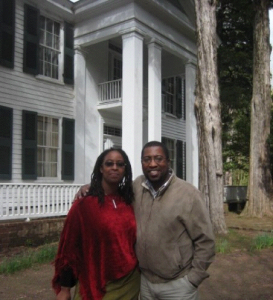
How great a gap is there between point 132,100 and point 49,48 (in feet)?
9.65

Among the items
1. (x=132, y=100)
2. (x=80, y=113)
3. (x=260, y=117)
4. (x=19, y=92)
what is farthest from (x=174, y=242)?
→ (x=260, y=117)

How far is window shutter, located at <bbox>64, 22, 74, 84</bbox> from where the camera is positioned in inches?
491

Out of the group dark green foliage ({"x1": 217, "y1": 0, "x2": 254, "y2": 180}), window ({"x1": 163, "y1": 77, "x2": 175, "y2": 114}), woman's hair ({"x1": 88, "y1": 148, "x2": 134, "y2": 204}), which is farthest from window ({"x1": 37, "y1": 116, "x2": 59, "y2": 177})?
woman's hair ({"x1": 88, "y1": 148, "x2": 134, "y2": 204})

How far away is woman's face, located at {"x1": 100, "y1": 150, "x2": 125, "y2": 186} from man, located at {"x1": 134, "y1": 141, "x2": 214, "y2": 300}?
22cm

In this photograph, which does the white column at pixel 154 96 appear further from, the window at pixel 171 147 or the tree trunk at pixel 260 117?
the tree trunk at pixel 260 117

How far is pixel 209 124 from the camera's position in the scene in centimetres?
1018

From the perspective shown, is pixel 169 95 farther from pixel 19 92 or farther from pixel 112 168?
pixel 112 168

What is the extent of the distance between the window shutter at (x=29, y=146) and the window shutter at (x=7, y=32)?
4.65 ft

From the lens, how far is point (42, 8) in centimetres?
1181

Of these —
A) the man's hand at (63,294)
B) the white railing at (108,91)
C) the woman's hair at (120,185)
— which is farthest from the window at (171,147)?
the man's hand at (63,294)

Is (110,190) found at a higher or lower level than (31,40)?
lower

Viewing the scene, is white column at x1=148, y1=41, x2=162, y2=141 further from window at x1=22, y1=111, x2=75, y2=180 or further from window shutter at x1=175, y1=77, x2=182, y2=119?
window shutter at x1=175, y1=77, x2=182, y2=119

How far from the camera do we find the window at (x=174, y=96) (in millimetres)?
16688

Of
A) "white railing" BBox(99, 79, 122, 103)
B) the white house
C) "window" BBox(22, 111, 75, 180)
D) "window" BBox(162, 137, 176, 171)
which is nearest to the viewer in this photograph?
the white house
